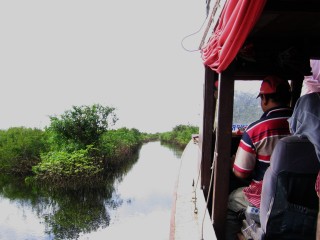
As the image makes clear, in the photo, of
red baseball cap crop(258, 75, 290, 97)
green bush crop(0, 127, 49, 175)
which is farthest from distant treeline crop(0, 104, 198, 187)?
red baseball cap crop(258, 75, 290, 97)

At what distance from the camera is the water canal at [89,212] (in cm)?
953

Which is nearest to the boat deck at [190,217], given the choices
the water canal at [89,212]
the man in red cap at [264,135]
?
the man in red cap at [264,135]

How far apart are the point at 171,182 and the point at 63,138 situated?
676cm

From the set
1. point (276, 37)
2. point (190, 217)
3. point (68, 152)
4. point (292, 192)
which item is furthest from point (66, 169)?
point (292, 192)

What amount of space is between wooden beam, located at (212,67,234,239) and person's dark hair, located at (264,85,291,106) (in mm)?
310

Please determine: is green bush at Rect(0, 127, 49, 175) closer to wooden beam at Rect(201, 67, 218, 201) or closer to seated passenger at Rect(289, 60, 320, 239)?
wooden beam at Rect(201, 67, 218, 201)

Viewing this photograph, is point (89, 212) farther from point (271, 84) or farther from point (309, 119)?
point (309, 119)

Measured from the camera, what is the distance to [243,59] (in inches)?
108

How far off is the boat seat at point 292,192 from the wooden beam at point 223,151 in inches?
28.4

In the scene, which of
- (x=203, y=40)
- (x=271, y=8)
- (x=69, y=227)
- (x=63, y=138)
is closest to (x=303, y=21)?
(x=271, y=8)

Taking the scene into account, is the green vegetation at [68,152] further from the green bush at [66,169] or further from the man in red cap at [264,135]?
the man in red cap at [264,135]

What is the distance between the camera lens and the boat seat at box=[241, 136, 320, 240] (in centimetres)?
162

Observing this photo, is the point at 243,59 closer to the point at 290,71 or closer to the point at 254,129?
the point at 290,71

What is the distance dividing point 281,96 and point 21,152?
17076mm
